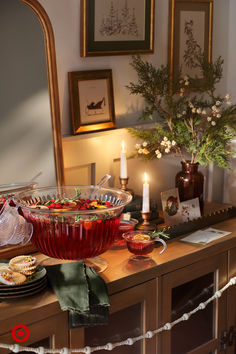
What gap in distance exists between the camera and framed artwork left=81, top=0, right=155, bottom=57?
2.40 meters

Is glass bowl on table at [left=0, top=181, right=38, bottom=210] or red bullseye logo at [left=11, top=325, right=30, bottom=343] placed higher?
glass bowl on table at [left=0, top=181, right=38, bottom=210]

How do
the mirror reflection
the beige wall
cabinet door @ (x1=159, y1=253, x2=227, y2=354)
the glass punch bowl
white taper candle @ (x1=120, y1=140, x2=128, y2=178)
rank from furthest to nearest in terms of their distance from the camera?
white taper candle @ (x1=120, y1=140, x2=128, y2=178) < the beige wall < cabinet door @ (x1=159, y1=253, x2=227, y2=354) < the mirror reflection < the glass punch bowl

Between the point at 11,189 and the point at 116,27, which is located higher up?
the point at 116,27

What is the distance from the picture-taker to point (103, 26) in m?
2.46

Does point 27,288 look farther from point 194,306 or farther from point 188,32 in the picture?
point 188,32

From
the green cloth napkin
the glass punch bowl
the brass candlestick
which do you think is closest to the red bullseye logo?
the green cloth napkin

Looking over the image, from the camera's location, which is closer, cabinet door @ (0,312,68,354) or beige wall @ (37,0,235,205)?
cabinet door @ (0,312,68,354)

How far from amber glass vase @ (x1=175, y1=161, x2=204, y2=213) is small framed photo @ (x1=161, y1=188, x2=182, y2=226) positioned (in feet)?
0.34

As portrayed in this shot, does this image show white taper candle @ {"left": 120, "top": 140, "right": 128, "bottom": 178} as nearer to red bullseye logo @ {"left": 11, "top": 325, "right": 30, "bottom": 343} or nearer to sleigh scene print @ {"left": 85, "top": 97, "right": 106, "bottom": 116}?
sleigh scene print @ {"left": 85, "top": 97, "right": 106, "bottom": 116}

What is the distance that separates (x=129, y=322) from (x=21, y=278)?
49 centimetres

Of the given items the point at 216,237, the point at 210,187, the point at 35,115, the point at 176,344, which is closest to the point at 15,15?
the point at 35,115

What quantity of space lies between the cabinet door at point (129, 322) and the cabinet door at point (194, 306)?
0.07 metres

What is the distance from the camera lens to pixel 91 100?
8.10ft

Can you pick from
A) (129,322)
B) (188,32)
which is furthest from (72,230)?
(188,32)
